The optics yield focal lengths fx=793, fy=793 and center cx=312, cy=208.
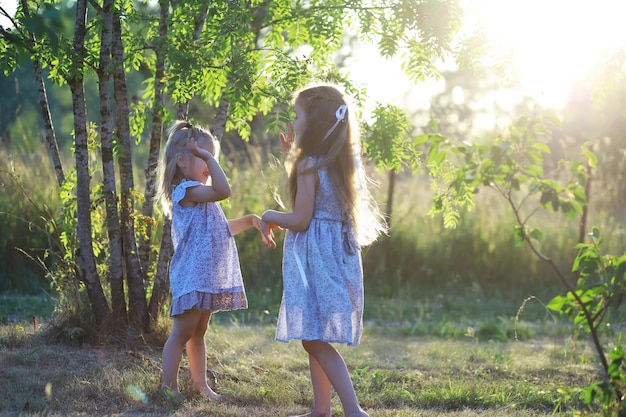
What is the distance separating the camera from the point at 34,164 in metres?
9.55

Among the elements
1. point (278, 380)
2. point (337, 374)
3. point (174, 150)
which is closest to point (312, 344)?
point (337, 374)

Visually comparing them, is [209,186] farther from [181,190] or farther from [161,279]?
[161,279]

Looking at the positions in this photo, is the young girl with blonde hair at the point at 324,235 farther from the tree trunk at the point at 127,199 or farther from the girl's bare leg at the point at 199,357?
the tree trunk at the point at 127,199

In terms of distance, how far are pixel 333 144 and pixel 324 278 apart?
63 cm

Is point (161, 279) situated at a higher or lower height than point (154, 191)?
lower

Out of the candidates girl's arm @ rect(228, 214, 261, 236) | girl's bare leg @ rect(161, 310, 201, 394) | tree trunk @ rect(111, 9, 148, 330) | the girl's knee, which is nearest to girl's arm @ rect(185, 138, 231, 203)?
girl's arm @ rect(228, 214, 261, 236)

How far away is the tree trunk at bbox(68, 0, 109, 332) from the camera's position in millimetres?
4680

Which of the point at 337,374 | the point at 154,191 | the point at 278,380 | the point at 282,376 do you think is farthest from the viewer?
the point at 154,191

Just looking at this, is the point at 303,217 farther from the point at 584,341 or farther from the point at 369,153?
the point at 584,341

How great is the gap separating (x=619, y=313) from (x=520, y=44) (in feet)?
13.8

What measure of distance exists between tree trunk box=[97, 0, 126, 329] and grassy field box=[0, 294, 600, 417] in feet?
0.99

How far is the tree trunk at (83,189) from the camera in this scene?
4680 mm

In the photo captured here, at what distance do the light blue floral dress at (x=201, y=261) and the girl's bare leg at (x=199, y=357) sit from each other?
180 millimetres

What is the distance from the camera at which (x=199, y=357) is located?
167 inches
